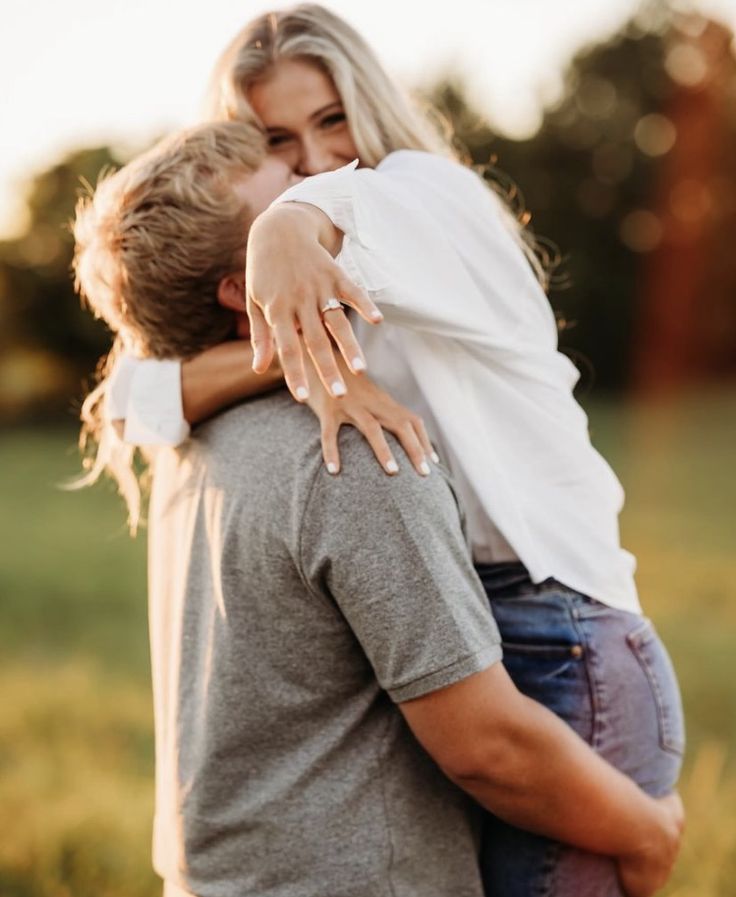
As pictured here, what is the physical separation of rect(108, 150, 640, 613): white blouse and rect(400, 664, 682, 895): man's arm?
0.28m

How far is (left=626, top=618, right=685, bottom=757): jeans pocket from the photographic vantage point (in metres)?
1.99

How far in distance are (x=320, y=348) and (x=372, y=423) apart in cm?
16

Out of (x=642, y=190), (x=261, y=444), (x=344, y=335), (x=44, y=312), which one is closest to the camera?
(x=344, y=335)

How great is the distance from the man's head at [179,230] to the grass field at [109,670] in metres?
2.47

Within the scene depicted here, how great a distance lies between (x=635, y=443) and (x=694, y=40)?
42.6ft

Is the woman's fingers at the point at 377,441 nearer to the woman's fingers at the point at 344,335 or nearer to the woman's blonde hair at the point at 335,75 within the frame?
the woman's fingers at the point at 344,335

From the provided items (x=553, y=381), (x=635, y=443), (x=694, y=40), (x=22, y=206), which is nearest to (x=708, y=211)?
(x=694, y=40)

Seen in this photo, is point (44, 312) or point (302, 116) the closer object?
point (302, 116)

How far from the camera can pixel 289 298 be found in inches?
62.4

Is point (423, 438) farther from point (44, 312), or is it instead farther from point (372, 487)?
point (44, 312)

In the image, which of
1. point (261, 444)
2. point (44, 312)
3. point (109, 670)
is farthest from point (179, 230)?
point (44, 312)

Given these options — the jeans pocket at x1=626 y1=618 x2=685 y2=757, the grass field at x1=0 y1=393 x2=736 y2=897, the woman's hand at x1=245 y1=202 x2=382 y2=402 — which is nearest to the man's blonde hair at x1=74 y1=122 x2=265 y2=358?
the woman's hand at x1=245 y1=202 x2=382 y2=402

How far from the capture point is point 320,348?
1595mm

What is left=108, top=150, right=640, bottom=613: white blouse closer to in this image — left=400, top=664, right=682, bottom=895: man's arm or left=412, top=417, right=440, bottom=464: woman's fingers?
left=412, top=417, right=440, bottom=464: woman's fingers
